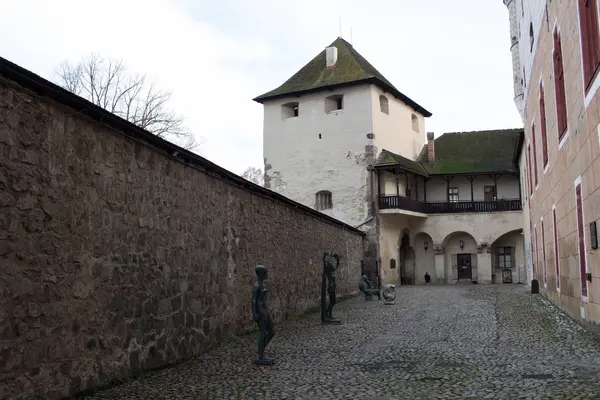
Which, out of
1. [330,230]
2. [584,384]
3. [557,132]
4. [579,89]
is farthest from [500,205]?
[584,384]

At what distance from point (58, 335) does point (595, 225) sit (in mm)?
7095

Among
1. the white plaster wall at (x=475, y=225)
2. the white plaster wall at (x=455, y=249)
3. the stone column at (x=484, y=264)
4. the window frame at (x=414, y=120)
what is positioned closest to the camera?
the white plaster wall at (x=475, y=225)

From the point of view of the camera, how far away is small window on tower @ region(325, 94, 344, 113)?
3206cm

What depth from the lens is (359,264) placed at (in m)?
24.9

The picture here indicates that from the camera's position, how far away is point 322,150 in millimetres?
31750

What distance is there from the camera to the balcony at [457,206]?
31.2 metres

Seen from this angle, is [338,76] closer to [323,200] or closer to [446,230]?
[323,200]

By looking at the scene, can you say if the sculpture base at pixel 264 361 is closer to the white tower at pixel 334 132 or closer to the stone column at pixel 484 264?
the white tower at pixel 334 132

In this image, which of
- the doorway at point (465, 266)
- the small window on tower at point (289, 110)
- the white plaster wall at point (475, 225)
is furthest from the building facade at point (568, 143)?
the small window on tower at point (289, 110)

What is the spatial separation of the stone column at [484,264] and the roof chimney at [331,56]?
12863 millimetres

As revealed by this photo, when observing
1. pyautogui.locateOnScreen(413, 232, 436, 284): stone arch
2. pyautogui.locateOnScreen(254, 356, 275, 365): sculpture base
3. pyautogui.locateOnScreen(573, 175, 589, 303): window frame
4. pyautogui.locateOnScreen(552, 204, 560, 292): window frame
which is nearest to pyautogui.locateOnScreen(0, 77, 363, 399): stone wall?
pyautogui.locateOnScreen(254, 356, 275, 365): sculpture base

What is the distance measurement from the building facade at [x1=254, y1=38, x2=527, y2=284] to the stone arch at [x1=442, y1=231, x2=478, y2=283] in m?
0.06

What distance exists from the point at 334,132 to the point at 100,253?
25865 mm

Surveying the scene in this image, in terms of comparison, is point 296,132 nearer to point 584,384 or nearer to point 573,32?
point 573,32
